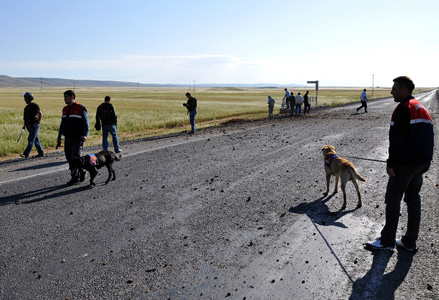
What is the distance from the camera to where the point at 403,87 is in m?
4.42

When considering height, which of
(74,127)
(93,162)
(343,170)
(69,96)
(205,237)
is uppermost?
(69,96)

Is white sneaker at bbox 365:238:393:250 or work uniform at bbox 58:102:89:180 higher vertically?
work uniform at bbox 58:102:89:180

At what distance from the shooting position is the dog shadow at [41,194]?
695 centimetres

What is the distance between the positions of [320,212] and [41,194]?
5826 mm

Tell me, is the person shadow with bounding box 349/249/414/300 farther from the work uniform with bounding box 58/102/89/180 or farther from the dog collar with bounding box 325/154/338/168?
the work uniform with bounding box 58/102/89/180

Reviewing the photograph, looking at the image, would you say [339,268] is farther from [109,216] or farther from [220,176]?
[220,176]

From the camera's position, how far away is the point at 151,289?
3895mm

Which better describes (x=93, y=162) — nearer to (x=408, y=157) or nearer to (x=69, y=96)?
(x=69, y=96)

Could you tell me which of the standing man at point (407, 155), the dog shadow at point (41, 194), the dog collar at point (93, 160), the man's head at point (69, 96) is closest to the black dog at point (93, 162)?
the dog collar at point (93, 160)

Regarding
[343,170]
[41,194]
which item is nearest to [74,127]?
[41,194]

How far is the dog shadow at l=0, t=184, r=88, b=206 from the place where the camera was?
6.95 meters

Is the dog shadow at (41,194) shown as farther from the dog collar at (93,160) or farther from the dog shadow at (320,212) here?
the dog shadow at (320,212)

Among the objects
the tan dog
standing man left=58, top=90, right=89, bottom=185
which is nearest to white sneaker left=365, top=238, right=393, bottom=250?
the tan dog

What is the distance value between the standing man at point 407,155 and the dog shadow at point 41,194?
6.23 meters
